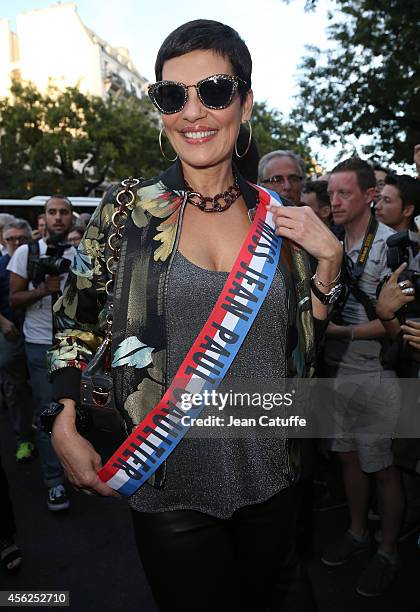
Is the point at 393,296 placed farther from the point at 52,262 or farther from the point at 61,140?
the point at 61,140

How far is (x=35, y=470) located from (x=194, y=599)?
3347 millimetres

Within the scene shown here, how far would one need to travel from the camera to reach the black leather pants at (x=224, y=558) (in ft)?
4.76

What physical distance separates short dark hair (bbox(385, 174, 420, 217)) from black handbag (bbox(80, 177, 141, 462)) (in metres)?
2.90

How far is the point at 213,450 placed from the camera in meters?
1.50

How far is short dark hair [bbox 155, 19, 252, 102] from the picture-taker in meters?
1.51

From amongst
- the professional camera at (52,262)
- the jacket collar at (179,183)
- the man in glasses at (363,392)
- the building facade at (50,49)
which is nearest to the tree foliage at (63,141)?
the building facade at (50,49)

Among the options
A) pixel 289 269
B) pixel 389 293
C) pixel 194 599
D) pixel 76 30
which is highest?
pixel 76 30

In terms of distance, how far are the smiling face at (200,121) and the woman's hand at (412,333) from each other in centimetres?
119

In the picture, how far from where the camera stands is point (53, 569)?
3.04m

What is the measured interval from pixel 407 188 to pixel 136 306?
10.1 feet

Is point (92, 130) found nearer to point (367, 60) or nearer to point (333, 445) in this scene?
point (367, 60)

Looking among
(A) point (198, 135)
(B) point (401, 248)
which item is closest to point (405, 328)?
(B) point (401, 248)

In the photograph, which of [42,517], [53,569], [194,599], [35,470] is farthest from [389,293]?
[35,470]

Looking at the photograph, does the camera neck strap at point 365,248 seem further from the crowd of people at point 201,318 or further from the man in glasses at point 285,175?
the crowd of people at point 201,318
